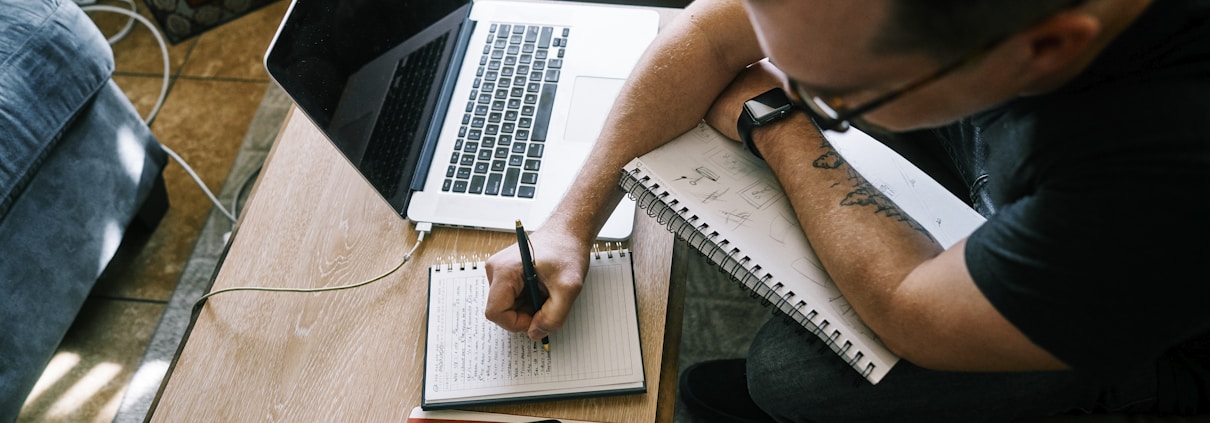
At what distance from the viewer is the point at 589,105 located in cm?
104

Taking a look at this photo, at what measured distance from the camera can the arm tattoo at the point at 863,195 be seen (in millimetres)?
761

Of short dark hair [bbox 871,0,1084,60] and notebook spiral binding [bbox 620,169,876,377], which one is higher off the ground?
short dark hair [bbox 871,0,1084,60]

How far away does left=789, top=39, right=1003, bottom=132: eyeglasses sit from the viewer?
54 cm

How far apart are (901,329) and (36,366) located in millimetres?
1429

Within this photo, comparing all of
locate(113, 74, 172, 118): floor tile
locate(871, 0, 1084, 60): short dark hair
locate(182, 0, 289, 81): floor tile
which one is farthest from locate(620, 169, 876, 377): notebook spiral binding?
locate(113, 74, 172, 118): floor tile


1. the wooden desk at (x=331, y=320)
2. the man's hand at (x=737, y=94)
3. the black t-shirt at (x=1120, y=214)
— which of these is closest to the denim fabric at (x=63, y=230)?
the wooden desk at (x=331, y=320)

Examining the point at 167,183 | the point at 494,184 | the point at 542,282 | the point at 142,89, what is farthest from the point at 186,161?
the point at 542,282

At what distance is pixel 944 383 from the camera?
79 centimetres

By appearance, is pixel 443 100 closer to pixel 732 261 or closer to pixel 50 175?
pixel 732 261

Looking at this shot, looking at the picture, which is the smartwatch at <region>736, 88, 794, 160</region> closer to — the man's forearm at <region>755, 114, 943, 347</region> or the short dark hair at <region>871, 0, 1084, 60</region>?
the man's forearm at <region>755, 114, 943, 347</region>

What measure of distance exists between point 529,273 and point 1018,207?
0.46 m

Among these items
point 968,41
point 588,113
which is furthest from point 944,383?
point 588,113

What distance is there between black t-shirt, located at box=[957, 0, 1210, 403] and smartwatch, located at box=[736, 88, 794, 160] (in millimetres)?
283

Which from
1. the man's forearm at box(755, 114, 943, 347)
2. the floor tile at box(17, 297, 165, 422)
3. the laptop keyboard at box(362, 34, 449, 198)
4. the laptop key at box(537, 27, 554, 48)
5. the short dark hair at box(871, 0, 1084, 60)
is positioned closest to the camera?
the short dark hair at box(871, 0, 1084, 60)
